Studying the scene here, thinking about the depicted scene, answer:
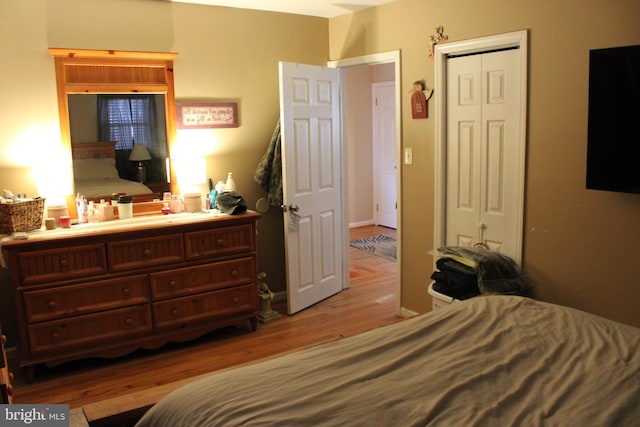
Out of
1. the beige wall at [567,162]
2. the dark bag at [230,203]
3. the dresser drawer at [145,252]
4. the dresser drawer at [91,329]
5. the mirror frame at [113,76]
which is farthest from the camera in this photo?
the dark bag at [230,203]

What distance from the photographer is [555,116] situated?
3.05 metres

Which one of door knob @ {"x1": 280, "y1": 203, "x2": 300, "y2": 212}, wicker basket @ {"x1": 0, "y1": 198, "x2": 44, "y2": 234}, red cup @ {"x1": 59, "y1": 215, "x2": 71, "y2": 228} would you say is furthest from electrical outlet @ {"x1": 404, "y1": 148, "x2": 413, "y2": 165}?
wicker basket @ {"x1": 0, "y1": 198, "x2": 44, "y2": 234}

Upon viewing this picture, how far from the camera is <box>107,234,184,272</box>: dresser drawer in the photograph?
346 centimetres

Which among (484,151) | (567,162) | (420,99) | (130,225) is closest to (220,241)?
(130,225)

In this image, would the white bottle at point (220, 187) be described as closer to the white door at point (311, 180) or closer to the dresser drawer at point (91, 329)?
the white door at point (311, 180)

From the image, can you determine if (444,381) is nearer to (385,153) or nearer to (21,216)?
(21,216)

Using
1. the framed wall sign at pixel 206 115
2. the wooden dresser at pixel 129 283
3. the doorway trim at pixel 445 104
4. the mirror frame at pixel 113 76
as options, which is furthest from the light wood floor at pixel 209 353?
the framed wall sign at pixel 206 115

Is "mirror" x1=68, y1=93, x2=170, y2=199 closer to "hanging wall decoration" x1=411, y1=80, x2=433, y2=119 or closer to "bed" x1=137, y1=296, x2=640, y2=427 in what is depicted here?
"hanging wall decoration" x1=411, y1=80, x2=433, y2=119

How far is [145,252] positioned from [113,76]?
4.04 ft

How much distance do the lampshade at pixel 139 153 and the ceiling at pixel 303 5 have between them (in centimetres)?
105

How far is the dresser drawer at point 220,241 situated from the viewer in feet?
12.2

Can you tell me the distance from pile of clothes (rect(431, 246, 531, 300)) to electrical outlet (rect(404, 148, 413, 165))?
2.89ft

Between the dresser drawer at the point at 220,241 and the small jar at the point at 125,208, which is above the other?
the small jar at the point at 125,208

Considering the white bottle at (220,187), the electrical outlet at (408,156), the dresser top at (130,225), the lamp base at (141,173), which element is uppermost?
the electrical outlet at (408,156)
